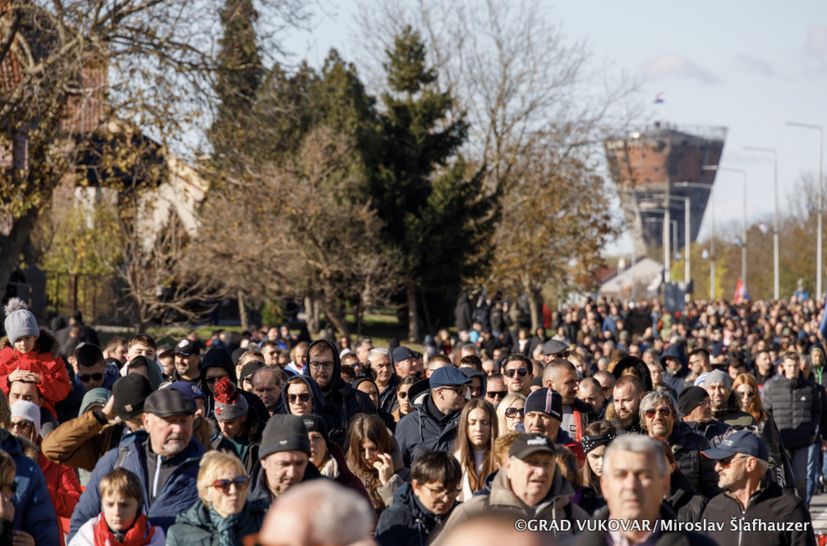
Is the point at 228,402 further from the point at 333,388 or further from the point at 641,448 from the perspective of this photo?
the point at 641,448

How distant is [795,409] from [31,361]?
8.75 meters

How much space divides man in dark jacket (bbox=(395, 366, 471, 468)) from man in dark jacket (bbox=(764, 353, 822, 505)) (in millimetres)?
6907

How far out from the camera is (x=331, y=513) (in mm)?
3121

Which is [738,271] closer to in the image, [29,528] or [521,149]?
[521,149]

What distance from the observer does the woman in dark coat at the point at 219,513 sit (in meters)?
6.21

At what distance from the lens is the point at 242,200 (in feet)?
113

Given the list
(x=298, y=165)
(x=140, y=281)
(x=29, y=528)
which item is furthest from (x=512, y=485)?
(x=298, y=165)

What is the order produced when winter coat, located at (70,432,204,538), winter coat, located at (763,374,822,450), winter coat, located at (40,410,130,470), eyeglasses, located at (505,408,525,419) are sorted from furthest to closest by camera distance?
winter coat, located at (763,374,822,450) < eyeglasses, located at (505,408,525,419) < winter coat, located at (40,410,130,470) < winter coat, located at (70,432,204,538)

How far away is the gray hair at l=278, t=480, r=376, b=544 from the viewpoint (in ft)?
10.2

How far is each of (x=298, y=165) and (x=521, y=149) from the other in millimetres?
13089

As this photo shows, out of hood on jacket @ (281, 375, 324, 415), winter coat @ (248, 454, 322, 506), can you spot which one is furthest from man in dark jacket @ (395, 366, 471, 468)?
winter coat @ (248, 454, 322, 506)

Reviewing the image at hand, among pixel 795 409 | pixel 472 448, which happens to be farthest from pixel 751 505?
pixel 795 409

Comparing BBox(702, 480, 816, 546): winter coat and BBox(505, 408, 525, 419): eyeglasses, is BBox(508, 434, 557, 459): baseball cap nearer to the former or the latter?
BBox(702, 480, 816, 546): winter coat

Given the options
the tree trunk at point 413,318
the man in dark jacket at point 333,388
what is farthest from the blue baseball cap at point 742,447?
the tree trunk at point 413,318
